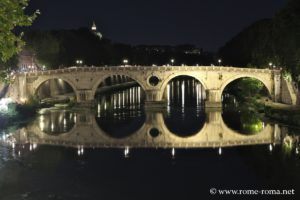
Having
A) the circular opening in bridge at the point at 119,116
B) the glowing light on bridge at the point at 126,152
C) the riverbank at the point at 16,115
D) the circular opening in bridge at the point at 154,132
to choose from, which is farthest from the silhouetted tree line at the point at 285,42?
the riverbank at the point at 16,115

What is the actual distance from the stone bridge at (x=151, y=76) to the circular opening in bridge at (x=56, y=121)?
7.36 metres

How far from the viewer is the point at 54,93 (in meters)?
73.1

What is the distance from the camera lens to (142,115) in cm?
5269

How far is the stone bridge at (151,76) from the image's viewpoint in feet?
191

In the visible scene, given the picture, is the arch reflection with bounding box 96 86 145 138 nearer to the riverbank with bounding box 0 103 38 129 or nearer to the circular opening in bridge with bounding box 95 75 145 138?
the circular opening in bridge with bounding box 95 75 145 138

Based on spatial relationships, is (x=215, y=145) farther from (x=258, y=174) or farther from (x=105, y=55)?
(x=105, y=55)

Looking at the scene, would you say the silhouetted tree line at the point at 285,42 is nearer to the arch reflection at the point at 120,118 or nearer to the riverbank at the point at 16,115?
the arch reflection at the point at 120,118

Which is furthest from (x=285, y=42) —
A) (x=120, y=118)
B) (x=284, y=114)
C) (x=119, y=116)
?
(x=119, y=116)

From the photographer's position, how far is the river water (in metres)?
21.4

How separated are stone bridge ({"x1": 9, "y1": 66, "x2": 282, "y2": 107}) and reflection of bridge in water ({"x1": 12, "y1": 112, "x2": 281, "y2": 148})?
16.0 m

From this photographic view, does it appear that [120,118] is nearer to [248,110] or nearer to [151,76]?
[151,76]

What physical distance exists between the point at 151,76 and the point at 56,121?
1874cm

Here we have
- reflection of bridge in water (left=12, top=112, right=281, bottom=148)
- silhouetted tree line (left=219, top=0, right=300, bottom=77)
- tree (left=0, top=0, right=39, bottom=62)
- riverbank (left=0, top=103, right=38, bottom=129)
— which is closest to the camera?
tree (left=0, top=0, right=39, bottom=62)

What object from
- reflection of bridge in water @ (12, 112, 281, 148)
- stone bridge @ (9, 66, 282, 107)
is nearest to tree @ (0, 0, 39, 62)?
reflection of bridge in water @ (12, 112, 281, 148)
